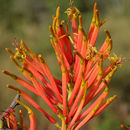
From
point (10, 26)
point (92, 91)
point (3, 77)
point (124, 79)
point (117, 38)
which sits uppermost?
point (10, 26)

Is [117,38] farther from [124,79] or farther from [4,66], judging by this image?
[4,66]

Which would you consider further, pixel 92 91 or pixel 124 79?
pixel 124 79

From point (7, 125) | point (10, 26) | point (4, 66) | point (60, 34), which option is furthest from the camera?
point (10, 26)

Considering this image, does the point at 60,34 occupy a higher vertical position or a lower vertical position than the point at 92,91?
higher

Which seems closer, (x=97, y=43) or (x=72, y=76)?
(x=72, y=76)

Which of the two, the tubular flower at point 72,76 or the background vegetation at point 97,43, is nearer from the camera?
the tubular flower at point 72,76

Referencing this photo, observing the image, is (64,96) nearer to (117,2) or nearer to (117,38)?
(117,38)

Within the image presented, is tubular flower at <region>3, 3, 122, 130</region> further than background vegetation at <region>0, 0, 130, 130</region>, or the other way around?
background vegetation at <region>0, 0, 130, 130</region>

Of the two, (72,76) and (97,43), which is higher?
(72,76)

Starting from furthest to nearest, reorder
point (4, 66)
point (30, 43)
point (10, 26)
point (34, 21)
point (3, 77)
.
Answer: point (34, 21) < point (10, 26) < point (30, 43) < point (4, 66) < point (3, 77)

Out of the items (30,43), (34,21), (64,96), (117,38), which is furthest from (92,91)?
(34,21)
